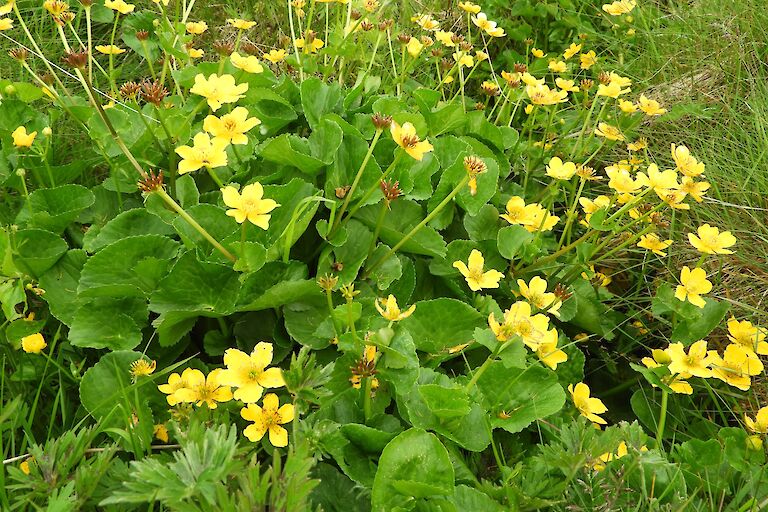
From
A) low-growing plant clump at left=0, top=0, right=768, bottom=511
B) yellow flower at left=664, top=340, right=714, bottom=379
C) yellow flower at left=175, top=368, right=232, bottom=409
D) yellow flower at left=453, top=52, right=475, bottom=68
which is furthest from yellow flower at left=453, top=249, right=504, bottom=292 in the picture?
yellow flower at left=453, top=52, right=475, bottom=68

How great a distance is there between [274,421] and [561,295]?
740 millimetres

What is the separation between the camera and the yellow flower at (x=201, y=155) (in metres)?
1.43

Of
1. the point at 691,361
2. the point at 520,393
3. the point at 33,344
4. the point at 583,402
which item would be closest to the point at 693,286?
the point at 691,361

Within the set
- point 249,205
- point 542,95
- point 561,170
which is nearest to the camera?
point 249,205

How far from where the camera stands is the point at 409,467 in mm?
1210

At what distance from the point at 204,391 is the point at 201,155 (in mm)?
501

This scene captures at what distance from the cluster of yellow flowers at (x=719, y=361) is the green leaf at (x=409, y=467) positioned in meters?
0.59

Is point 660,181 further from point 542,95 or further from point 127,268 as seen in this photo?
point 127,268

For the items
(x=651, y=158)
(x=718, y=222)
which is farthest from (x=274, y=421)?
(x=651, y=158)

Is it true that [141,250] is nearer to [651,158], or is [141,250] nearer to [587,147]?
[587,147]

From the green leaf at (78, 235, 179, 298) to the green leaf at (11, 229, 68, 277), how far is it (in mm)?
144

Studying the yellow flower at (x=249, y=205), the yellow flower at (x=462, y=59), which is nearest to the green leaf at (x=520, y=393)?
the yellow flower at (x=249, y=205)

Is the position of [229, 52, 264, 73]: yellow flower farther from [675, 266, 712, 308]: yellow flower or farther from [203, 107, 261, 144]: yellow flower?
[675, 266, 712, 308]: yellow flower

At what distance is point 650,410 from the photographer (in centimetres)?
168
